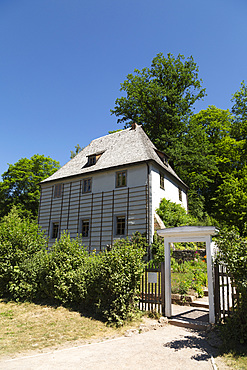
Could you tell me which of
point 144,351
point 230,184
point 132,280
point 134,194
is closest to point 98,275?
point 132,280

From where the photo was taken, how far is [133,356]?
5688 millimetres

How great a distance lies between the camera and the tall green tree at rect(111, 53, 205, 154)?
98.4 feet

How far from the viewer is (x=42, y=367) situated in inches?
197

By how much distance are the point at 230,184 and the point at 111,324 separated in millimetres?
20536

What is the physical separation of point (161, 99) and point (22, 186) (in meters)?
23.5

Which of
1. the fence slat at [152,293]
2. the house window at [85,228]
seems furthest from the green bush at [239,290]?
the house window at [85,228]

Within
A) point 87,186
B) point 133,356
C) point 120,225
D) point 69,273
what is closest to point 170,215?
point 120,225

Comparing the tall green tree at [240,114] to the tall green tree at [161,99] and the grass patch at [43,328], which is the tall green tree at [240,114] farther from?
the grass patch at [43,328]

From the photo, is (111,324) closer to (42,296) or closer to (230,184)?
(42,296)

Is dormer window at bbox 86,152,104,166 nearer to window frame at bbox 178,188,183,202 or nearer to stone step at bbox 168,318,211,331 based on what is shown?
window frame at bbox 178,188,183,202

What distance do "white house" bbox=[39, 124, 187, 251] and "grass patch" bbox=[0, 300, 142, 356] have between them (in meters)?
9.96

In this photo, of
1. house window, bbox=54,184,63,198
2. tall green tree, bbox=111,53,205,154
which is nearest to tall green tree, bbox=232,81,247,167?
tall green tree, bbox=111,53,205,154

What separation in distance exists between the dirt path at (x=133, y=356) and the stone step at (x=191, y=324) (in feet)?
2.02

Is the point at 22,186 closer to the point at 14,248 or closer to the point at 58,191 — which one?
the point at 58,191
